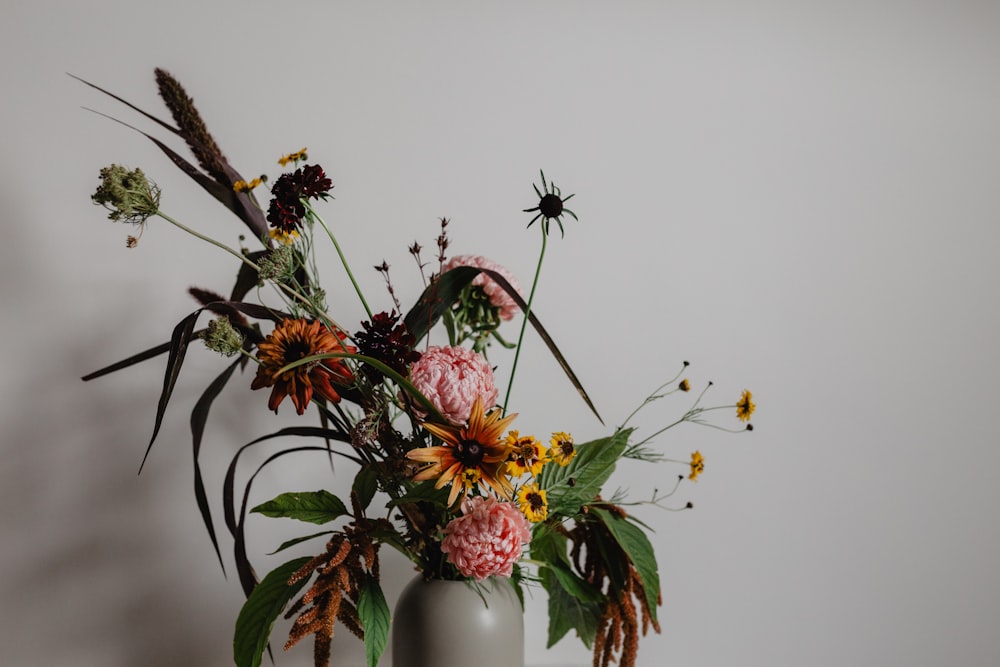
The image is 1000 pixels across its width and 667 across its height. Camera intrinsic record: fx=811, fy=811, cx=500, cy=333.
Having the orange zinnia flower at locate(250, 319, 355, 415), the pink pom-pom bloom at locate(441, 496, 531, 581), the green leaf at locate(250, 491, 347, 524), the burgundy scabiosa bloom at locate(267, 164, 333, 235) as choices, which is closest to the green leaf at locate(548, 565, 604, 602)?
the pink pom-pom bloom at locate(441, 496, 531, 581)

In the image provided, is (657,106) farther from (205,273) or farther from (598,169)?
(205,273)

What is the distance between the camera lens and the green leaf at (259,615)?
2.62ft

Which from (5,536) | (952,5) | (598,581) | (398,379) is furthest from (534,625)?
(952,5)

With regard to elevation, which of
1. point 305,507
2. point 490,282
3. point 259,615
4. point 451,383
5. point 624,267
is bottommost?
point 259,615

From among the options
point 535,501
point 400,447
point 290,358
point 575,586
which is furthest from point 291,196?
point 575,586

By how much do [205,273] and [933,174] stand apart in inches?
44.6

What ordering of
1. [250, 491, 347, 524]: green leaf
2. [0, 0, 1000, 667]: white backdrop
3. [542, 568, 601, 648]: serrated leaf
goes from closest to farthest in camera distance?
[250, 491, 347, 524]: green leaf
[542, 568, 601, 648]: serrated leaf
[0, 0, 1000, 667]: white backdrop

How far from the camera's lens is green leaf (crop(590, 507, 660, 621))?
2.96ft

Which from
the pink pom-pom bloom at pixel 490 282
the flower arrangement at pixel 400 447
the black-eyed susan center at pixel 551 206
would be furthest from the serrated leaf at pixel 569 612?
the black-eyed susan center at pixel 551 206

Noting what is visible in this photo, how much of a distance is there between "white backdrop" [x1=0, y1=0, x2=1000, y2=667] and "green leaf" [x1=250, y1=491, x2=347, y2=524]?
0.28 meters

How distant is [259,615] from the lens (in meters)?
0.81

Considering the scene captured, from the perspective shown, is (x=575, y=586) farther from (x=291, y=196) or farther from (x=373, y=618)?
(x=291, y=196)

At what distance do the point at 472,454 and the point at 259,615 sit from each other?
0.29 metres

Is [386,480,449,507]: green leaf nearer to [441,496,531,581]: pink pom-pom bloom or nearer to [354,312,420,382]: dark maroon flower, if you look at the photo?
[441,496,531,581]: pink pom-pom bloom
